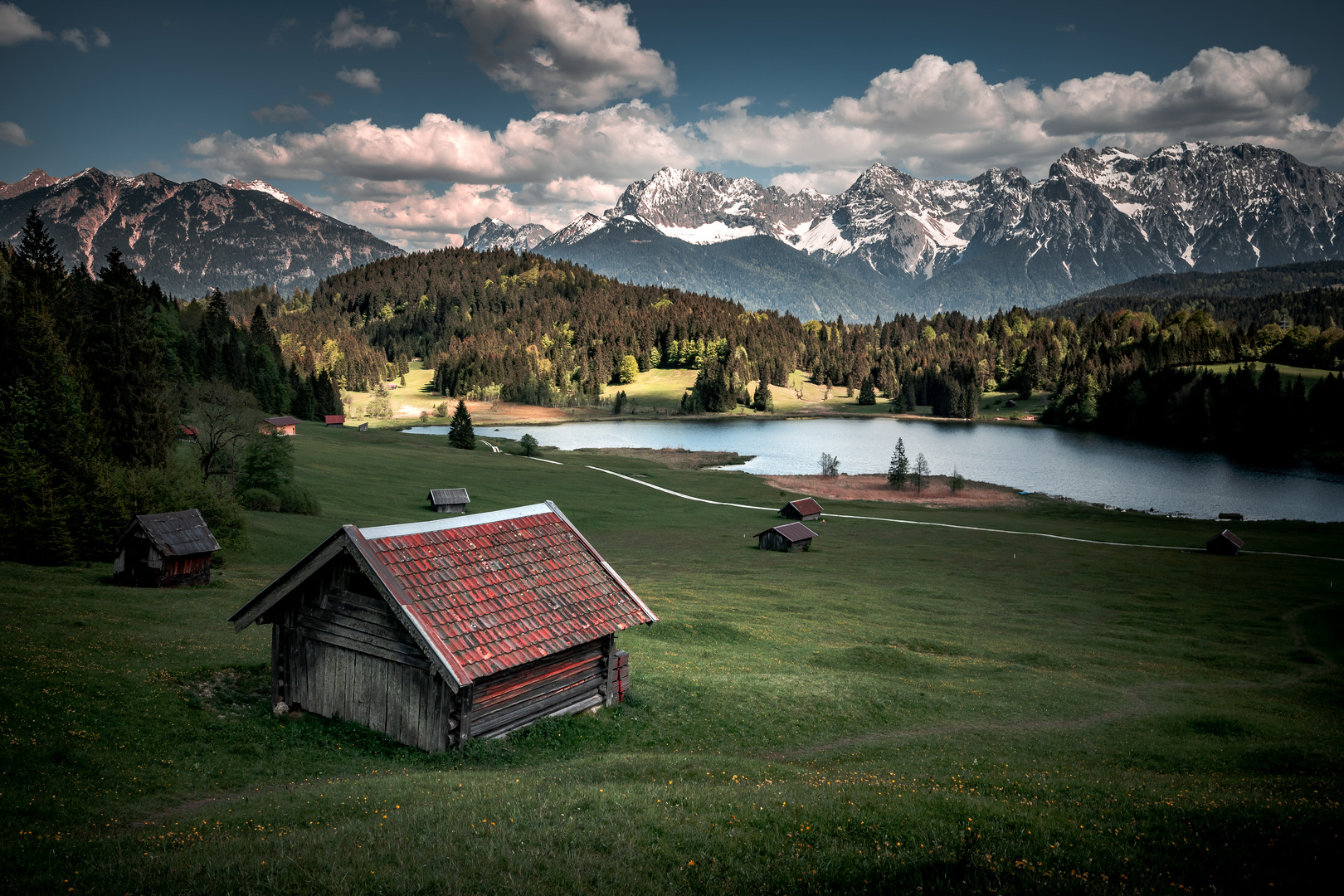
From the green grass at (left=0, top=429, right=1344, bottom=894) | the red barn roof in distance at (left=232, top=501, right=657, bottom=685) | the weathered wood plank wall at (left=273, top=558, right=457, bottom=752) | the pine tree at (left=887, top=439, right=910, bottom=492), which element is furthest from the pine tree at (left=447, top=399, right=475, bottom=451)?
the weathered wood plank wall at (left=273, top=558, right=457, bottom=752)

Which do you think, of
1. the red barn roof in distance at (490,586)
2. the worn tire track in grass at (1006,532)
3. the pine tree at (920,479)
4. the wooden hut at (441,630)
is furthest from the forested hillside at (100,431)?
the pine tree at (920,479)

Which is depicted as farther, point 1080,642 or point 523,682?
point 1080,642

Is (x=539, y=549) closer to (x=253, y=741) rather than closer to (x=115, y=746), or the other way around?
(x=253, y=741)

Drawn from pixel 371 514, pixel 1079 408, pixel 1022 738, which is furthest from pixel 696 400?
pixel 1022 738

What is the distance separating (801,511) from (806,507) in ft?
3.10

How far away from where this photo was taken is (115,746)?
1551cm

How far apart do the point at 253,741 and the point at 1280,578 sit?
214ft

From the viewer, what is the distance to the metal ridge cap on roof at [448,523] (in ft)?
A: 58.5

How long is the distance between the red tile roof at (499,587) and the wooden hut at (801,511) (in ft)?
162

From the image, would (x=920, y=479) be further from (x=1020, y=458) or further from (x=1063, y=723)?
(x=1063, y=723)

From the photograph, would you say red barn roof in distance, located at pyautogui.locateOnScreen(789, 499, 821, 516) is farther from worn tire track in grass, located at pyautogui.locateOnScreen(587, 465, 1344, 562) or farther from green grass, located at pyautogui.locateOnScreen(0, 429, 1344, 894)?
green grass, located at pyautogui.locateOnScreen(0, 429, 1344, 894)

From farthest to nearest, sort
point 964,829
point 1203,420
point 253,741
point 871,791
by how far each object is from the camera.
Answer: point 1203,420 < point 253,741 < point 871,791 < point 964,829

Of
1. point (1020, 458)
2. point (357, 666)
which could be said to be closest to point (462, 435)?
point (1020, 458)

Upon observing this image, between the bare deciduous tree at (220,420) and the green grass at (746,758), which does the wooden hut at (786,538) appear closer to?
the green grass at (746,758)
